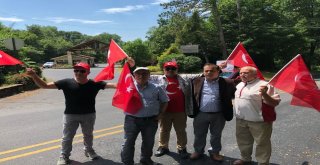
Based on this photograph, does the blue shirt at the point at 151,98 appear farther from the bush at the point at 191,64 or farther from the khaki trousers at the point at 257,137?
the bush at the point at 191,64

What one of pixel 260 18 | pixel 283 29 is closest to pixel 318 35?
pixel 283 29

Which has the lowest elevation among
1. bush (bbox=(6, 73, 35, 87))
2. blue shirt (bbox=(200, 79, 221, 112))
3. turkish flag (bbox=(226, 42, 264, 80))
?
bush (bbox=(6, 73, 35, 87))

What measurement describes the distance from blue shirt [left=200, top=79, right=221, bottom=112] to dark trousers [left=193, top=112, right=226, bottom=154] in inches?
4.0

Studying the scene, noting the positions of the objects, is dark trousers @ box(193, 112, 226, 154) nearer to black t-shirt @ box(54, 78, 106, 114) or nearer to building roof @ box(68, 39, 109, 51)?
black t-shirt @ box(54, 78, 106, 114)

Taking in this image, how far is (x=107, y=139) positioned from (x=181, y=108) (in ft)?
6.86

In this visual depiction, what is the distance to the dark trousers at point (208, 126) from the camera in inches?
231

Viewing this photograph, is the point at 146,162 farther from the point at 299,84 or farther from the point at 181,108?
the point at 299,84

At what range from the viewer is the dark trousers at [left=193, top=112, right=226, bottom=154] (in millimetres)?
5875

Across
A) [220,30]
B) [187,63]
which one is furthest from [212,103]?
[220,30]

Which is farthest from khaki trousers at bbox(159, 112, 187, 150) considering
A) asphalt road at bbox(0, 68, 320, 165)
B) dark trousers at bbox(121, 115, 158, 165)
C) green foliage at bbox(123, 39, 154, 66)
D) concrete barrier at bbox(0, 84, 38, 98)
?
Result: green foliage at bbox(123, 39, 154, 66)

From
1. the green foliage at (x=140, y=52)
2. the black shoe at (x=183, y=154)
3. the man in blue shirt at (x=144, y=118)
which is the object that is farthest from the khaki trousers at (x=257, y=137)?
the green foliage at (x=140, y=52)

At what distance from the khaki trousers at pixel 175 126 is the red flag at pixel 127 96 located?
2.73ft

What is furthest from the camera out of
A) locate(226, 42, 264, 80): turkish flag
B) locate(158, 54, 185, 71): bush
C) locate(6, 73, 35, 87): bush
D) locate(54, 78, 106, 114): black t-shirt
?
locate(158, 54, 185, 71): bush

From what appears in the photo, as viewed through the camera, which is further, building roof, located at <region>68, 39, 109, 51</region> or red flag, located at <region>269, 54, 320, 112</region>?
building roof, located at <region>68, 39, 109, 51</region>
